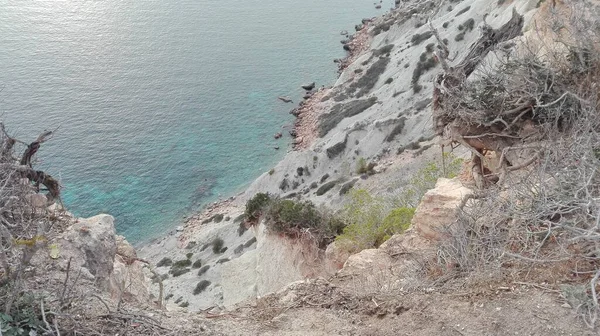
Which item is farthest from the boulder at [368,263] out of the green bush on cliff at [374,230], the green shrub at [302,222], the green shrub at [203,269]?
the green shrub at [203,269]

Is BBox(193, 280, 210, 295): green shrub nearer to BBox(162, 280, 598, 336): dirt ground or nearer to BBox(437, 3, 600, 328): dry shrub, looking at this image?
BBox(437, 3, 600, 328): dry shrub

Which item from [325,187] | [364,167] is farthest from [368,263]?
[364,167]

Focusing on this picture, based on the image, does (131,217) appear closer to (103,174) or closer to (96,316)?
(103,174)

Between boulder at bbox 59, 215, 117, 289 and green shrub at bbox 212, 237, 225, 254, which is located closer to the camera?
boulder at bbox 59, 215, 117, 289

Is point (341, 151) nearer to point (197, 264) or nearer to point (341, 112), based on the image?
point (341, 112)

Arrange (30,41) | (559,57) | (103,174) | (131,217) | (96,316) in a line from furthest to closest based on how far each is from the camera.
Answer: (30,41) → (103,174) → (131,217) → (559,57) → (96,316)

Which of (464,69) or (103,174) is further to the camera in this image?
(103,174)

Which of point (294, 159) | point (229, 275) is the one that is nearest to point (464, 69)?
point (229, 275)

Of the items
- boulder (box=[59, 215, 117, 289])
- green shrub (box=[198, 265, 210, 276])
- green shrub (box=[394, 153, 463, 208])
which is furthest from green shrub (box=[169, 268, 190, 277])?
boulder (box=[59, 215, 117, 289])
